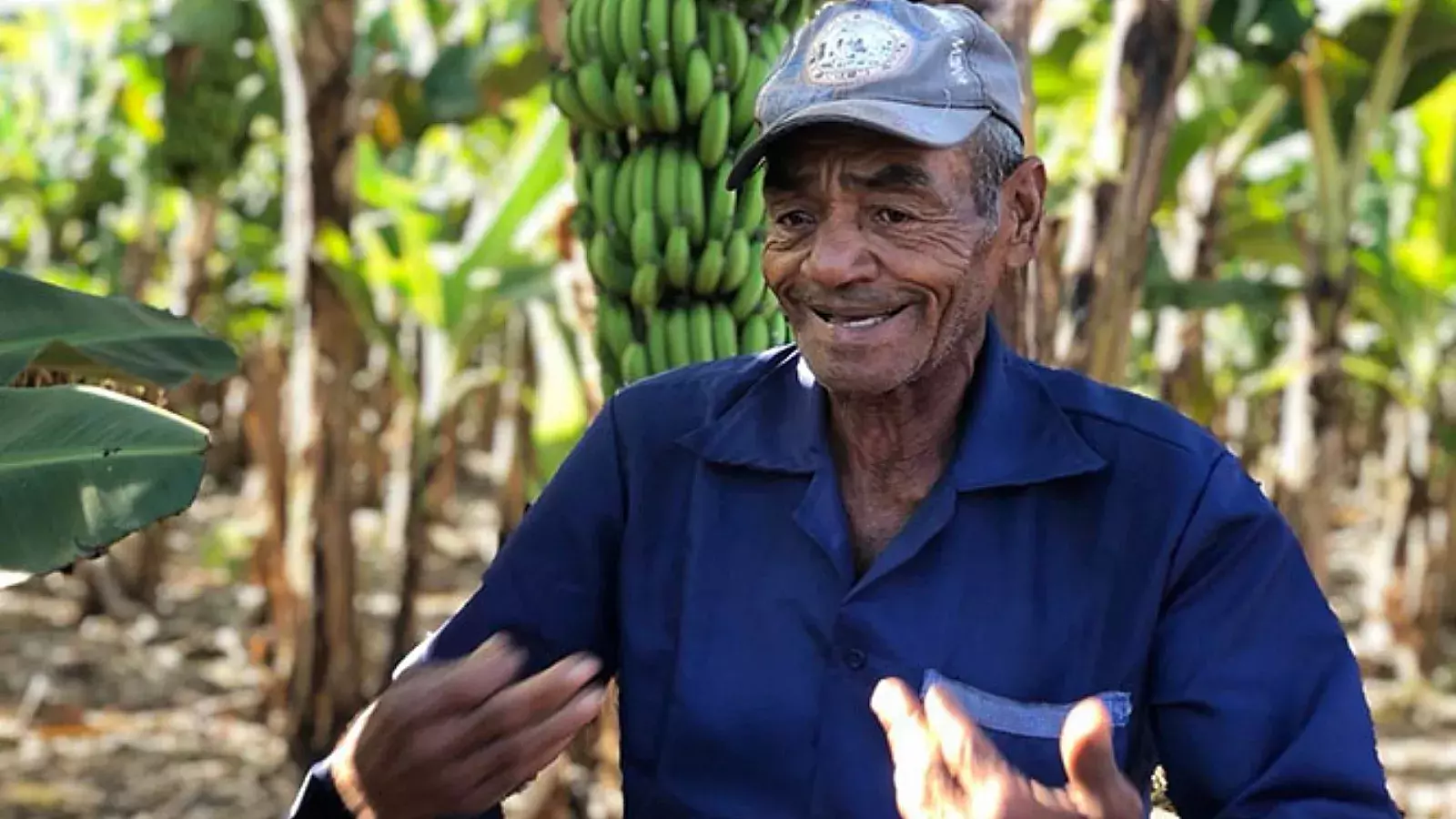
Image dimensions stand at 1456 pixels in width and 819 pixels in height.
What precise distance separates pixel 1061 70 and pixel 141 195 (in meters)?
3.94

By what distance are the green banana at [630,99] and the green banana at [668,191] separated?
70mm

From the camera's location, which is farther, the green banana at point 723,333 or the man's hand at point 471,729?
the green banana at point 723,333

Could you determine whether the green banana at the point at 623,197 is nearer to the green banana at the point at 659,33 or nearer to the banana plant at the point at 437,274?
the green banana at the point at 659,33

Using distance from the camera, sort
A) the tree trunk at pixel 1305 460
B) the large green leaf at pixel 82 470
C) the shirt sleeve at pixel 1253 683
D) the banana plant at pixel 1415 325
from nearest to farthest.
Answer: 1. the shirt sleeve at pixel 1253 683
2. the large green leaf at pixel 82 470
3. the tree trunk at pixel 1305 460
4. the banana plant at pixel 1415 325

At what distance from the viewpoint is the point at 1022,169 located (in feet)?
5.74

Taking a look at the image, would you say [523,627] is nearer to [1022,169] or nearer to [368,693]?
[1022,169]

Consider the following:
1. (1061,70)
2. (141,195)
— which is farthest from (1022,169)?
→ (141,195)

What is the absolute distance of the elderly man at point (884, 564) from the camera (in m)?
1.54

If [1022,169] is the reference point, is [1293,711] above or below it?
below

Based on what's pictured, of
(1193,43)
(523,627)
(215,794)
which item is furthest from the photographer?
(215,794)

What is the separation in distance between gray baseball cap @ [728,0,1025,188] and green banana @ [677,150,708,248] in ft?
3.08

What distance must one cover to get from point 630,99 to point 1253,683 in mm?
1528

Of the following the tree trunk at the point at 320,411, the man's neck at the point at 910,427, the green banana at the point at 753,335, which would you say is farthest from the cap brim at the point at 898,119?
the tree trunk at the point at 320,411

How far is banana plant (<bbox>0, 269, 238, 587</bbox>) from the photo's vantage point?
6.05ft
